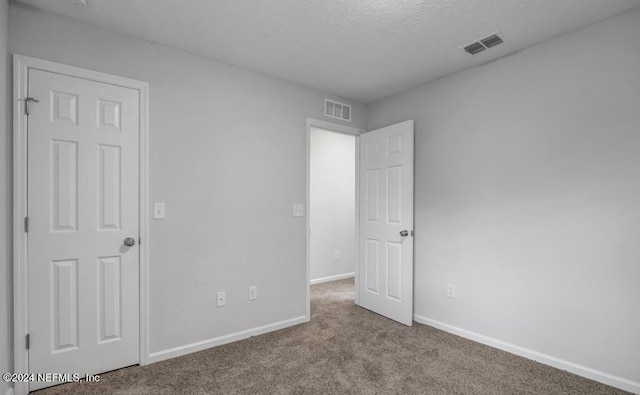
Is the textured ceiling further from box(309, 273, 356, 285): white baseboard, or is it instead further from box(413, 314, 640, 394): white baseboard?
box(309, 273, 356, 285): white baseboard

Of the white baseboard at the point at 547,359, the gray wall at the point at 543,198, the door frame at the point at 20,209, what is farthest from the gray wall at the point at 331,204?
the door frame at the point at 20,209

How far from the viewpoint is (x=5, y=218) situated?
5.85 ft

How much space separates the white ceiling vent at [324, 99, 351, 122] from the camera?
3381mm

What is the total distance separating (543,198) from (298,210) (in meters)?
2.11

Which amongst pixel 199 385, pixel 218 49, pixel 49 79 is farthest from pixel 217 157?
pixel 199 385

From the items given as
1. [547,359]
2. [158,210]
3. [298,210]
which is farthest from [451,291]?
[158,210]

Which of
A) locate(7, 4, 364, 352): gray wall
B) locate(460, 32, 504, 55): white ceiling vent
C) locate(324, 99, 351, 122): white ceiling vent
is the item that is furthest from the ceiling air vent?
locate(7, 4, 364, 352): gray wall

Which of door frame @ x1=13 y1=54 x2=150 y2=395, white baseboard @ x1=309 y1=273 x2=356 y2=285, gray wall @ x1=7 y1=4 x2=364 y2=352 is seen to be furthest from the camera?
white baseboard @ x1=309 y1=273 x2=356 y2=285

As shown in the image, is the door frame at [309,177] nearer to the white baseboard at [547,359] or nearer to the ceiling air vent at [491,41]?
the white baseboard at [547,359]

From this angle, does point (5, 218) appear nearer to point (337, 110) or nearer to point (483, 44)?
point (337, 110)

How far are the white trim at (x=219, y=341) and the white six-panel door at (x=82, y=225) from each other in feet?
A: 0.57

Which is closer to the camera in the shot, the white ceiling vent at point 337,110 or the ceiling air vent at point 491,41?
the ceiling air vent at point 491,41

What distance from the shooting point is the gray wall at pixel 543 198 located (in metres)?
1.98

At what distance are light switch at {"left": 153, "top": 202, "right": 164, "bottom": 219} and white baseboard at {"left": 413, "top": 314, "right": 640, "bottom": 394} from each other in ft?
8.80
